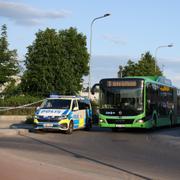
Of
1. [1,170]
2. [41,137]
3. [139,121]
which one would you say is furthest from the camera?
[139,121]

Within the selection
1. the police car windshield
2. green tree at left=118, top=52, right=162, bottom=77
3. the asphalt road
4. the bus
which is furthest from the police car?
green tree at left=118, top=52, right=162, bottom=77

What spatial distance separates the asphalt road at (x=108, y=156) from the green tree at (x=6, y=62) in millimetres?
21433

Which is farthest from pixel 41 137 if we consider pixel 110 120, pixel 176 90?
pixel 176 90

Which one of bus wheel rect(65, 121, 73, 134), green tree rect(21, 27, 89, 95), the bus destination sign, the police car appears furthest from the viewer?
green tree rect(21, 27, 89, 95)

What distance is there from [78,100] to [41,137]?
17.4ft

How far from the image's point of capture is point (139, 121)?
89.0 ft

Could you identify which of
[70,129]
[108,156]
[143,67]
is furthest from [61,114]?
[143,67]

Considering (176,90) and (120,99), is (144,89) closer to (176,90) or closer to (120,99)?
(120,99)

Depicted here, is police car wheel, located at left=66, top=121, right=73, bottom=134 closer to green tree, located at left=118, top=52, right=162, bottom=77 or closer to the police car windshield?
the police car windshield

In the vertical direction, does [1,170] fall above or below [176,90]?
below

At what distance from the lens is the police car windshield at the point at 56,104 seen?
26531 mm

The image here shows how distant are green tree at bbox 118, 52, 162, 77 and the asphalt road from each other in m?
46.5

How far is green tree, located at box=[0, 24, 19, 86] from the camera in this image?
144 feet

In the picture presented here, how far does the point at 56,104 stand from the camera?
87.8 ft
